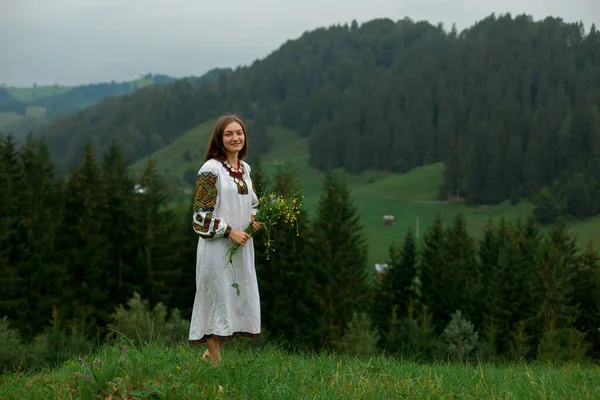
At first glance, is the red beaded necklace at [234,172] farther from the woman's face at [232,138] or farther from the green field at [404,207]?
the green field at [404,207]

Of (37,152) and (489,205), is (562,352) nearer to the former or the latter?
(37,152)

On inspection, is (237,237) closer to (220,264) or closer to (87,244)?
(220,264)

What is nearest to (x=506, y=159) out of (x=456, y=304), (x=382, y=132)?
(x=382, y=132)

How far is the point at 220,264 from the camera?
763 centimetres

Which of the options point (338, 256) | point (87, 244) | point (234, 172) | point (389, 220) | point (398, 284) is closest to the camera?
point (234, 172)

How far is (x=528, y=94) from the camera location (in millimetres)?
197125

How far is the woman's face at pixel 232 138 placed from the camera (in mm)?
7734

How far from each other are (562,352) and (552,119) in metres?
136

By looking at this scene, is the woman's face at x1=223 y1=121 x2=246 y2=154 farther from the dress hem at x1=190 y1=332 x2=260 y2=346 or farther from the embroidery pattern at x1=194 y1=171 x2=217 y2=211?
the dress hem at x1=190 y1=332 x2=260 y2=346

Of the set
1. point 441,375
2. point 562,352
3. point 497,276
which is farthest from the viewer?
point 497,276

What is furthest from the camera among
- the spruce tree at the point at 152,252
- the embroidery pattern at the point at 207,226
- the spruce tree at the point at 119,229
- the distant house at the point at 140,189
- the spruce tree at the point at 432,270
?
the spruce tree at the point at 432,270

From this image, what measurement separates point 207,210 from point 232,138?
34.5 inches

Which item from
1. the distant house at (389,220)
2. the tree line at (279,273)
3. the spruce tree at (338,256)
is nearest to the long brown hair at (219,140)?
the tree line at (279,273)

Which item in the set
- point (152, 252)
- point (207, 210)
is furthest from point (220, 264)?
point (152, 252)
